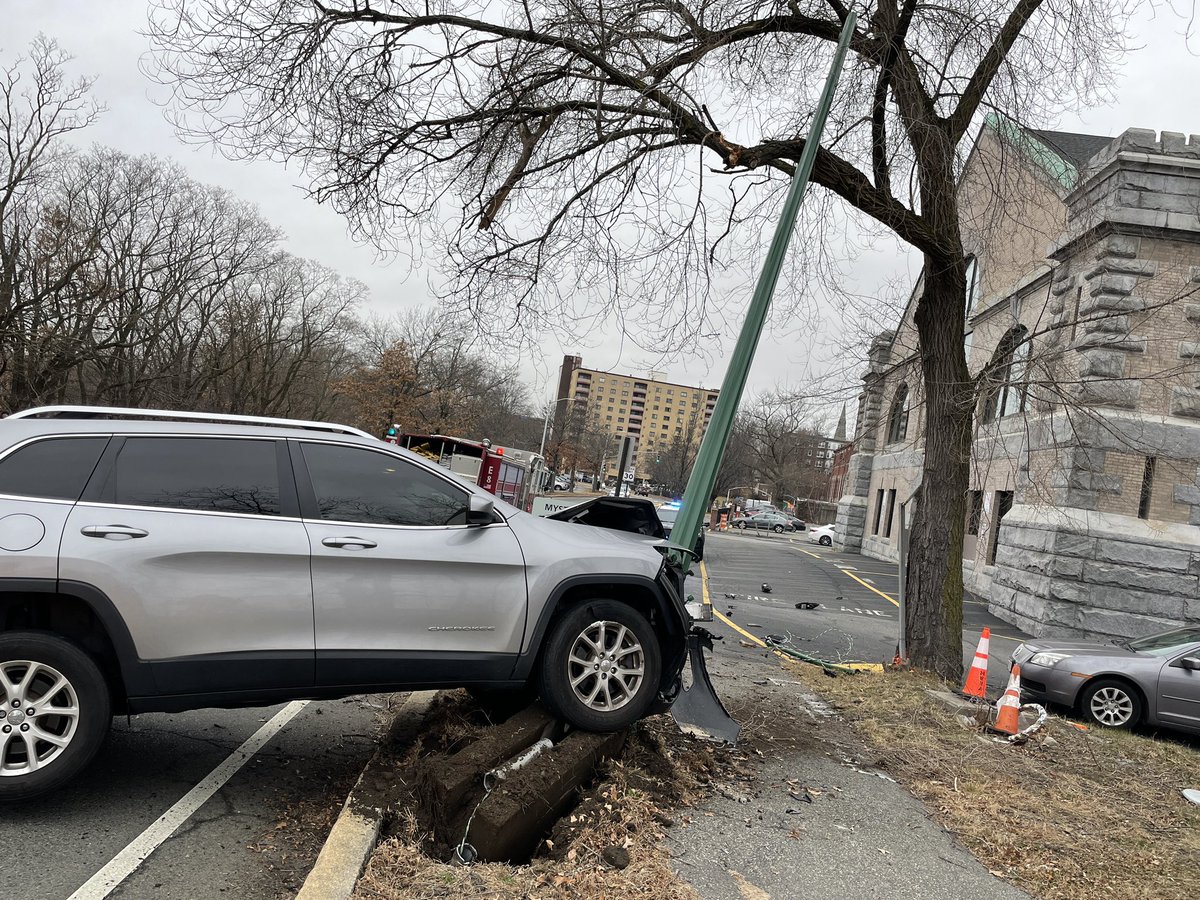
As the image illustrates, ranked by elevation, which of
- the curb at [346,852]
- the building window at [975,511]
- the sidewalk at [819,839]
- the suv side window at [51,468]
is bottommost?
the curb at [346,852]

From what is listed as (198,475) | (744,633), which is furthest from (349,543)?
(744,633)

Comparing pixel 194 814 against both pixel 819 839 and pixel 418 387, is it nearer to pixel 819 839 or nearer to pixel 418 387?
pixel 819 839

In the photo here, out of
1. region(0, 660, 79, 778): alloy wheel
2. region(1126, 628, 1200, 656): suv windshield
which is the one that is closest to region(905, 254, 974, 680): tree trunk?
region(1126, 628, 1200, 656): suv windshield

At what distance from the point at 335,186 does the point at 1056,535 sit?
565 inches

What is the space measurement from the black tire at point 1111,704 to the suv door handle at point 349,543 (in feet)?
28.8

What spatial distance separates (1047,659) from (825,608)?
8.27 meters

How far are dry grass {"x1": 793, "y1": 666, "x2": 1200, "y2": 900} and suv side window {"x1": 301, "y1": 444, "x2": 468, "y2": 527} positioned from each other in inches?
130

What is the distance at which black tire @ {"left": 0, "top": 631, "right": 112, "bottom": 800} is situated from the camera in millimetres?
4094

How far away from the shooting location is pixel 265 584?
4547 mm

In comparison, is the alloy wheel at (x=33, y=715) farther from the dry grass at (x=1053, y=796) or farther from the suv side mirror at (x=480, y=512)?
the dry grass at (x=1053, y=796)

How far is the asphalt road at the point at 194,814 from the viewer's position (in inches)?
149

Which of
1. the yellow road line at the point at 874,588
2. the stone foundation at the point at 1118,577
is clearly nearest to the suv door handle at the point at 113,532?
the stone foundation at the point at 1118,577

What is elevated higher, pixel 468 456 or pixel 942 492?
pixel 942 492

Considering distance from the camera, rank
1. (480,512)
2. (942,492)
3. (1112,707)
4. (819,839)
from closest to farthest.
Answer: (819,839) < (480,512) < (1112,707) < (942,492)
